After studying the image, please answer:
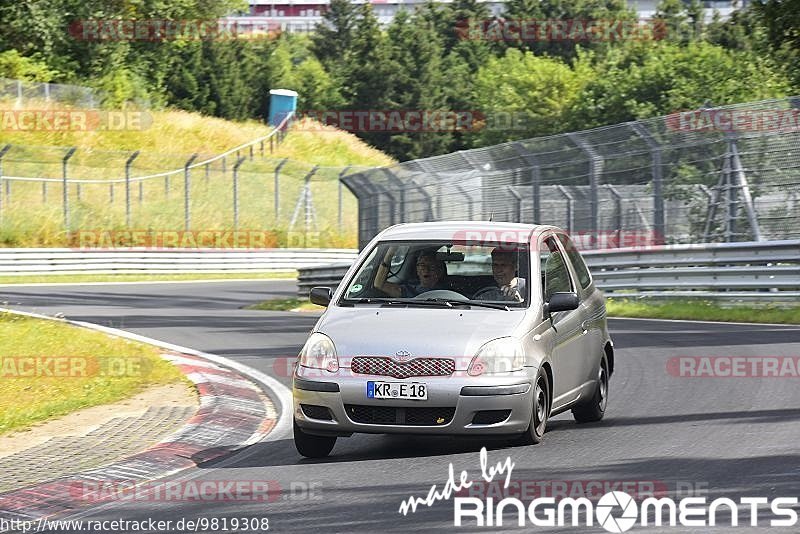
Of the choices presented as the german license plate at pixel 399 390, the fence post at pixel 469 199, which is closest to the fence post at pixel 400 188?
the fence post at pixel 469 199

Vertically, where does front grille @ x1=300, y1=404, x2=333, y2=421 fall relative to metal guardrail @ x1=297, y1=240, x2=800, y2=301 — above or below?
above

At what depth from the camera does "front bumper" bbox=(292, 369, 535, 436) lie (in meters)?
8.59

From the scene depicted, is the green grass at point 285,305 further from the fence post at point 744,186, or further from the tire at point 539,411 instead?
the tire at point 539,411

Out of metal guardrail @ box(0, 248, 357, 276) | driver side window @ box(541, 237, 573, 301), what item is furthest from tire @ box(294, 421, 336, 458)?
metal guardrail @ box(0, 248, 357, 276)

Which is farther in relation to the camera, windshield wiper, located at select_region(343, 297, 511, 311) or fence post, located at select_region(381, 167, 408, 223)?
fence post, located at select_region(381, 167, 408, 223)

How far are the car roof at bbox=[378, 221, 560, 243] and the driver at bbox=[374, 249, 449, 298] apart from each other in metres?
0.13

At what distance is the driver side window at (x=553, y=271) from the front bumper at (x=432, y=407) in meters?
1.29

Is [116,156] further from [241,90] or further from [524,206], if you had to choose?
[241,90]

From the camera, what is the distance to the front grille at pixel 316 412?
344 inches

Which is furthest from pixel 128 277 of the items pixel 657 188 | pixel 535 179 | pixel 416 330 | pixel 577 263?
pixel 416 330

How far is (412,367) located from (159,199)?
133 ft

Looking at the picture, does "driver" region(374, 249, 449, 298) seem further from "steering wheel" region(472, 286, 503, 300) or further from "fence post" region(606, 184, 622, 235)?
"fence post" region(606, 184, 622, 235)

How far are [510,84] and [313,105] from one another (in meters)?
14.8

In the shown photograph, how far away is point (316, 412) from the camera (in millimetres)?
8797
